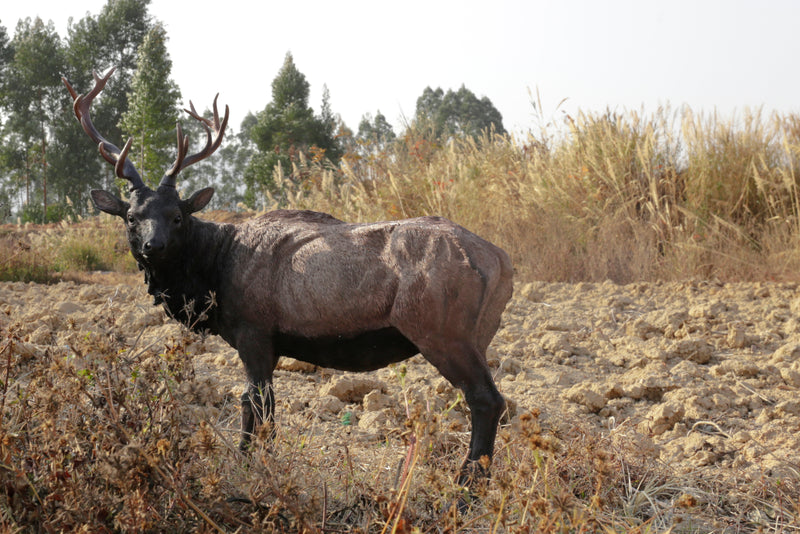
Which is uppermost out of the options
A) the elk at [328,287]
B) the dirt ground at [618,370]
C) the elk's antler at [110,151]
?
the elk's antler at [110,151]

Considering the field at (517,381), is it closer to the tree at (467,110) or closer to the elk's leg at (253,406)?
the elk's leg at (253,406)

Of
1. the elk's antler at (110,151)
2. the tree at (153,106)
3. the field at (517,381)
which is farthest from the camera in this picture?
the tree at (153,106)

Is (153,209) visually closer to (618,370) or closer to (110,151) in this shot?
(110,151)

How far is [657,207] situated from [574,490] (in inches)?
250

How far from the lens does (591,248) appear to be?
872cm

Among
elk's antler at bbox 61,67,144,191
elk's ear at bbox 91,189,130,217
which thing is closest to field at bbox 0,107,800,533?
elk's ear at bbox 91,189,130,217

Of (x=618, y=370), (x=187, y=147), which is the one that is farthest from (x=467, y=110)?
(x=187, y=147)

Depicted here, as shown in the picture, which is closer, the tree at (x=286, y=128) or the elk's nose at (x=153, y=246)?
the elk's nose at (x=153, y=246)

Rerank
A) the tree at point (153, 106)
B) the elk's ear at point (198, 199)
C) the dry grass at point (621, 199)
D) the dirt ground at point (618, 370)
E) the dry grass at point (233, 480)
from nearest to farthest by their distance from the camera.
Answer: the dry grass at point (233, 480), the elk's ear at point (198, 199), the dirt ground at point (618, 370), the dry grass at point (621, 199), the tree at point (153, 106)

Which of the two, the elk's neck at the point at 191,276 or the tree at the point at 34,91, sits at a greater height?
the tree at the point at 34,91

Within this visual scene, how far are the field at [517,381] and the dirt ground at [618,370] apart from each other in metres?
0.02

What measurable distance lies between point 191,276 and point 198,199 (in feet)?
1.44

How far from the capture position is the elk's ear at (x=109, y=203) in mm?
3584

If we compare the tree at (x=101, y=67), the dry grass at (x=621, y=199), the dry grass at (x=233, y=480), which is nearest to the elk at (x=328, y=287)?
the dry grass at (x=233, y=480)
